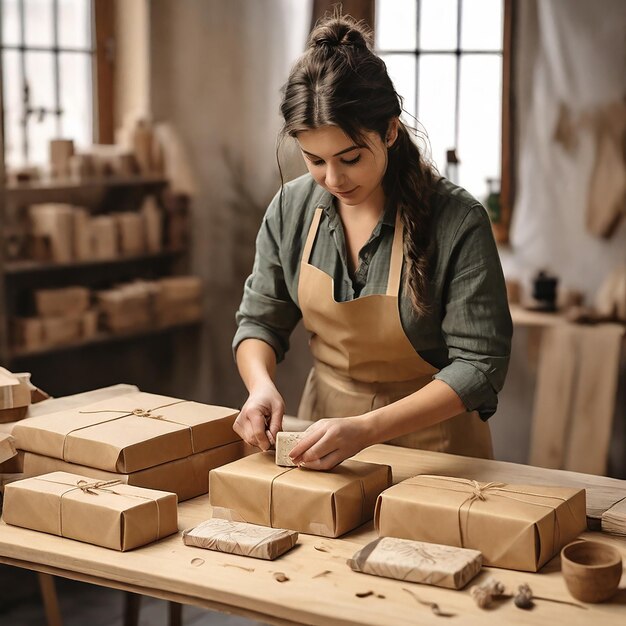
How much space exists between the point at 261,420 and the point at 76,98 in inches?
164

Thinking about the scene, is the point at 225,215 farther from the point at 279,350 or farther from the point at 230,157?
the point at 279,350

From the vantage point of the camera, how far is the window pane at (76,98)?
5.80m

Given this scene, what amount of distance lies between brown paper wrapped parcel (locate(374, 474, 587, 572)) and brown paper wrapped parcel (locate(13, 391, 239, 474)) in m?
0.46

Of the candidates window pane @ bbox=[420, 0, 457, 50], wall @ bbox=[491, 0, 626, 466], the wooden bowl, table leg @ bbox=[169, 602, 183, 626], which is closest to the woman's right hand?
the wooden bowl

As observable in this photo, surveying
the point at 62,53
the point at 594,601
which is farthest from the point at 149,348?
the point at 594,601

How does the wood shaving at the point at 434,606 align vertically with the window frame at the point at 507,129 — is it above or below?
below

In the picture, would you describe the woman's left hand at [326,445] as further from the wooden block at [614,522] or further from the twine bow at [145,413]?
the wooden block at [614,522]

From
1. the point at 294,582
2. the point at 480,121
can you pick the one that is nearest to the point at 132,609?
the point at 294,582

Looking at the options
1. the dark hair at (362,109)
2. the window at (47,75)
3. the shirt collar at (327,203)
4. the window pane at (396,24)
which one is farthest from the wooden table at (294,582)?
the window at (47,75)

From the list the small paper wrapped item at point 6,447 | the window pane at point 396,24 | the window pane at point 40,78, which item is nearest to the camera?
the small paper wrapped item at point 6,447

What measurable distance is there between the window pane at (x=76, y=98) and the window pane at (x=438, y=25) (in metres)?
1.95

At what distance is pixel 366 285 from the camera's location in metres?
2.41

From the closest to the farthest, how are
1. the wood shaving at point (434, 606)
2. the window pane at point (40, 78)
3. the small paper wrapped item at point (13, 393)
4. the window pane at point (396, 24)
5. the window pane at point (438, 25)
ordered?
the wood shaving at point (434, 606), the small paper wrapped item at point (13, 393), the window pane at point (438, 25), the window pane at point (396, 24), the window pane at point (40, 78)

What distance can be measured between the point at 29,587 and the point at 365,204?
95.9 inches
